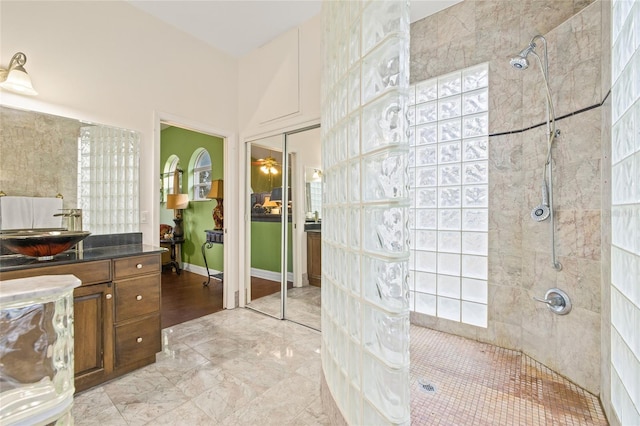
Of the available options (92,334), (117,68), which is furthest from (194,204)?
(92,334)

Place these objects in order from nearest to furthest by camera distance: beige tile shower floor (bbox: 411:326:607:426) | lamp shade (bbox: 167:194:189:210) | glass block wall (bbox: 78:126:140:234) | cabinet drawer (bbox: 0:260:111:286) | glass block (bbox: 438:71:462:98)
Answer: beige tile shower floor (bbox: 411:326:607:426), cabinet drawer (bbox: 0:260:111:286), glass block wall (bbox: 78:126:140:234), glass block (bbox: 438:71:462:98), lamp shade (bbox: 167:194:189:210)

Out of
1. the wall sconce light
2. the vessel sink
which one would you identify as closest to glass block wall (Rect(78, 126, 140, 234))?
the wall sconce light

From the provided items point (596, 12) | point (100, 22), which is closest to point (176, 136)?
point (100, 22)

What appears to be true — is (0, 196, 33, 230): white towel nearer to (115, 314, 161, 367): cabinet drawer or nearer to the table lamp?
(115, 314, 161, 367): cabinet drawer

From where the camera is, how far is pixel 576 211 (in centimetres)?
169

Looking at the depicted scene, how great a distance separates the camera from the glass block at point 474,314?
7.36 feet

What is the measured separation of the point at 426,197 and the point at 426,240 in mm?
407

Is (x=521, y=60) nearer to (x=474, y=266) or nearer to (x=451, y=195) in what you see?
(x=451, y=195)

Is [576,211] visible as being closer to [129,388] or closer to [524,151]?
[524,151]

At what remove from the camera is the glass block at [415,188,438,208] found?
2.48 meters

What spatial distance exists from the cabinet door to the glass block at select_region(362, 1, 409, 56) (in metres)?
2.15

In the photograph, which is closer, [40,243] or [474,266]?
[40,243]

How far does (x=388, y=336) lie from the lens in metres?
0.90

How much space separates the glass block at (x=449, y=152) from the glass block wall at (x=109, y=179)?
9.19ft
